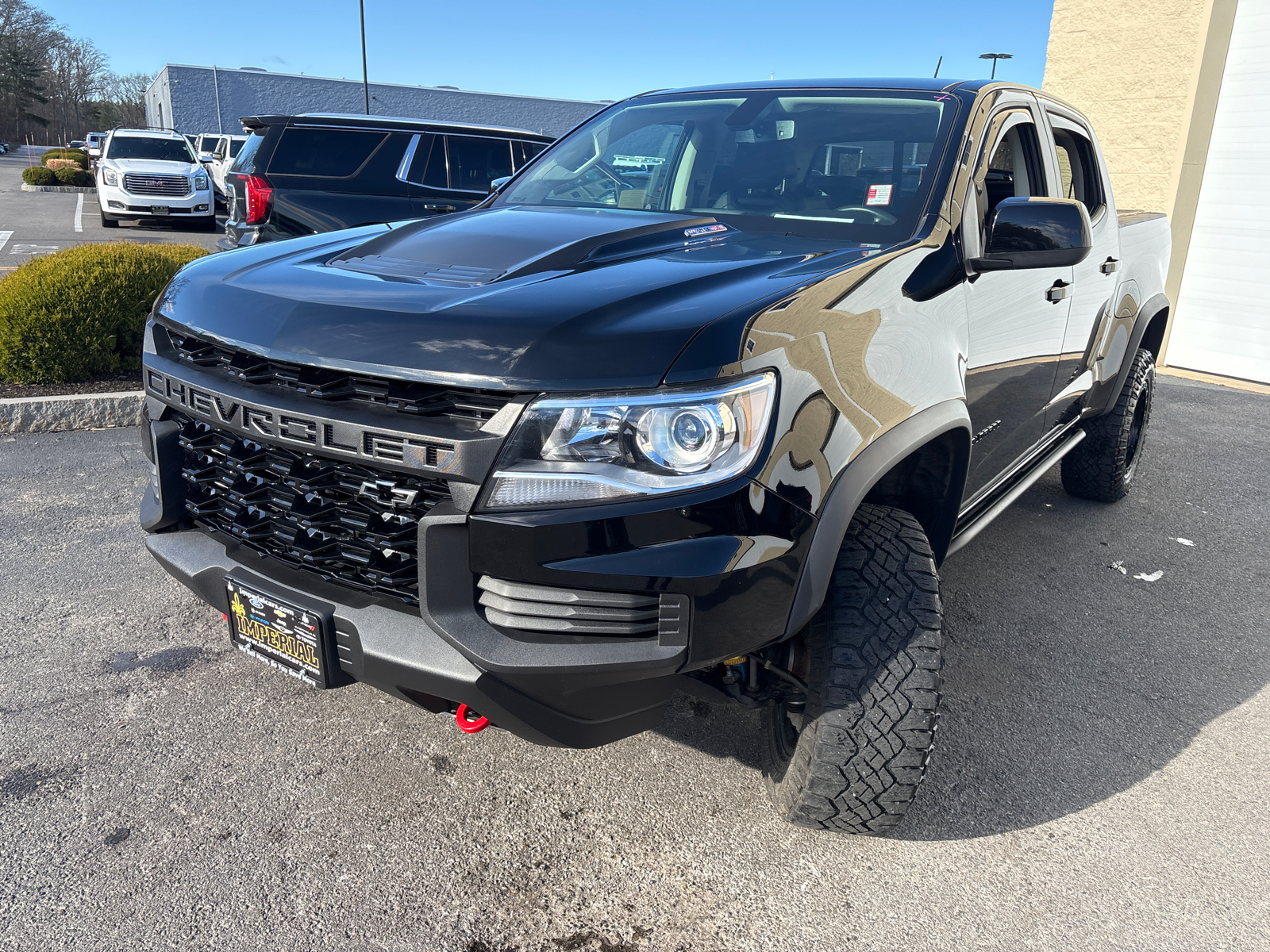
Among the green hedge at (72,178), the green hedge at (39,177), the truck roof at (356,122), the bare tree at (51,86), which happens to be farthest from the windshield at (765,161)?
the bare tree at (51,86)

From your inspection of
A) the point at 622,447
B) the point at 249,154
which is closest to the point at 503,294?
the point at 622,447

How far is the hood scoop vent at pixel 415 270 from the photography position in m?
2.06

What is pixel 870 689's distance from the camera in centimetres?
201

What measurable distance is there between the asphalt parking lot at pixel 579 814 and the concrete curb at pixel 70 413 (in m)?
2.16

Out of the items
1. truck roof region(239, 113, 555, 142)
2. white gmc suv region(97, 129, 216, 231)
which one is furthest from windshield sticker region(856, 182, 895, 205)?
white gmc suv region(97, 129, 216, 231)

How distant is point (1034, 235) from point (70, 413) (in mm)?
5134

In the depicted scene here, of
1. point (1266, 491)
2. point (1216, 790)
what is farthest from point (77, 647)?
point (1266, 491)

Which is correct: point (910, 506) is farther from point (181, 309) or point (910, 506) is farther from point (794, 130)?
point (181, 309)

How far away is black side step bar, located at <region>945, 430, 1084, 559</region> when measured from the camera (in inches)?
111

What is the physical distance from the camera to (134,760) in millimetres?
2412

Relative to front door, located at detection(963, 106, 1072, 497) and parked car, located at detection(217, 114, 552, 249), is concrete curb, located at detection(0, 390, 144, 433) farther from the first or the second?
front door, located at detection(963, 106, 1072, 497)

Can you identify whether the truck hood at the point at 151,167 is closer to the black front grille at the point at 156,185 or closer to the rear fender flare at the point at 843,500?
the black front grille at the point at 156,185

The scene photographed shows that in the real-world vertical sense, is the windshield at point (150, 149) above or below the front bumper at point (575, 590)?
Result: above

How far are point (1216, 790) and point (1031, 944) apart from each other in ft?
3.12
